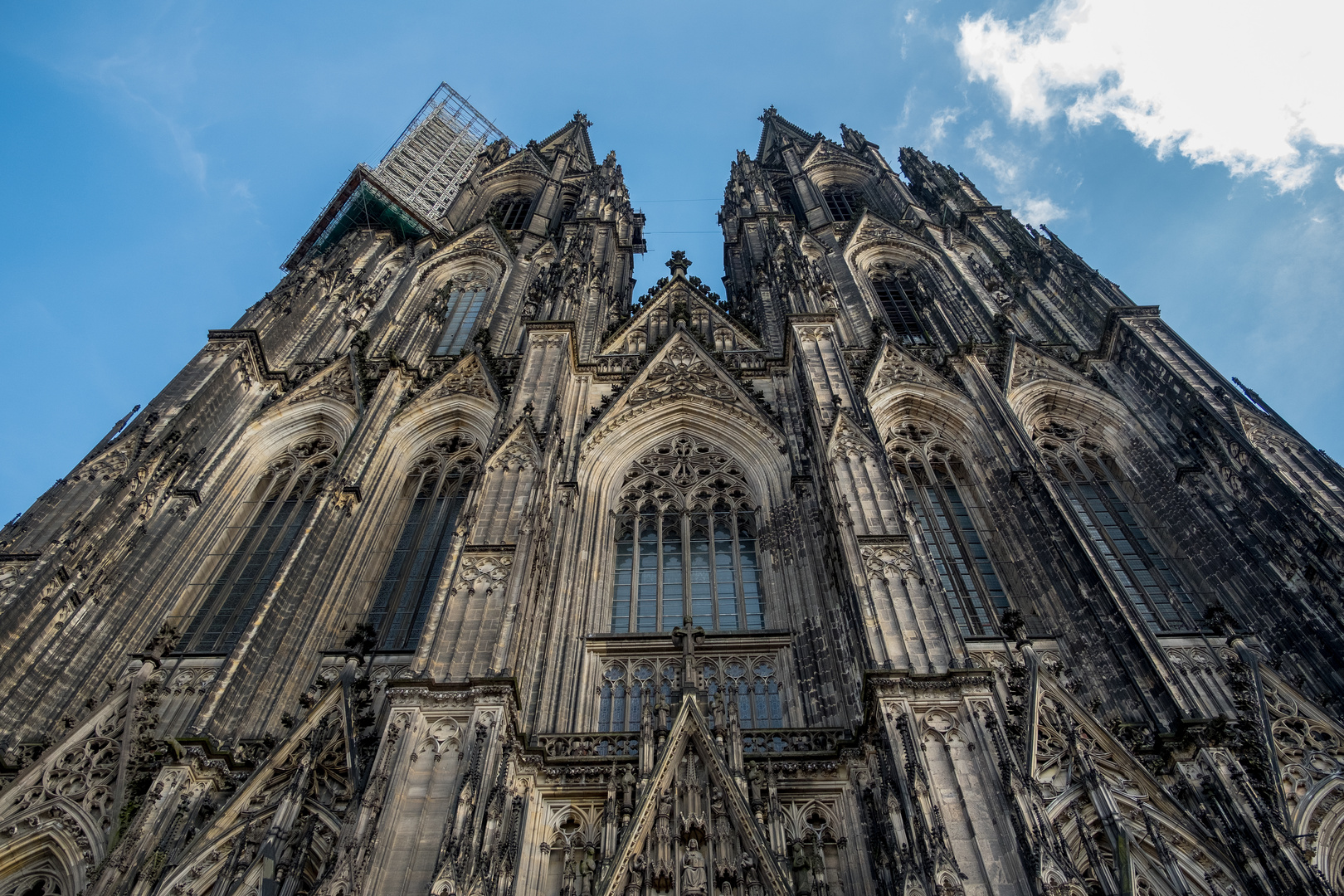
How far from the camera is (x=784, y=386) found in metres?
20.4

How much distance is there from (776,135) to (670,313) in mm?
22383

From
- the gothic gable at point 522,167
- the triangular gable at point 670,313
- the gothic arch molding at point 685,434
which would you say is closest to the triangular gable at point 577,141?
the gothic gable at point 522,167

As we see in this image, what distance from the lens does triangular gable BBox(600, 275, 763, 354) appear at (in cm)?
2344

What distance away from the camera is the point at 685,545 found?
16.9 m

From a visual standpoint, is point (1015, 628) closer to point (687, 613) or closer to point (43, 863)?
point (687, 613)

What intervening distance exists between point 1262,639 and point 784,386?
9683 millimetres

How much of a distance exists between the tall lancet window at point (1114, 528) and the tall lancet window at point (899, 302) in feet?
17.0

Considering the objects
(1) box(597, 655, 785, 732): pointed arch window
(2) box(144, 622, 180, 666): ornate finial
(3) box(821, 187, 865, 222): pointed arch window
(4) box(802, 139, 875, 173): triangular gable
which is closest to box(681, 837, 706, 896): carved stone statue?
(1) box(597, 655, 785, 732): pointed arch window

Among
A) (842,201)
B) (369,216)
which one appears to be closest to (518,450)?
(369,216)

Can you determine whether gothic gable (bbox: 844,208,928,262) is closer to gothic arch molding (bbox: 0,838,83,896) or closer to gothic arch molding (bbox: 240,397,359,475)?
gothic arch molding (bbox: 240,397,359,475)

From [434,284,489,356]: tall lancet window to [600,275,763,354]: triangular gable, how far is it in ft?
13.2

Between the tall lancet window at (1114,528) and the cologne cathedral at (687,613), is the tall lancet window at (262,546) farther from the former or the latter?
the tall lancet window at (1114,528)

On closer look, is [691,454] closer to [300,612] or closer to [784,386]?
[784,386]

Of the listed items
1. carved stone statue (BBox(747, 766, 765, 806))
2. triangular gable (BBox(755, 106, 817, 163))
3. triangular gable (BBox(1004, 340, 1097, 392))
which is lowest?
carved stone statue (BBox(747, 766, 765, 806))
